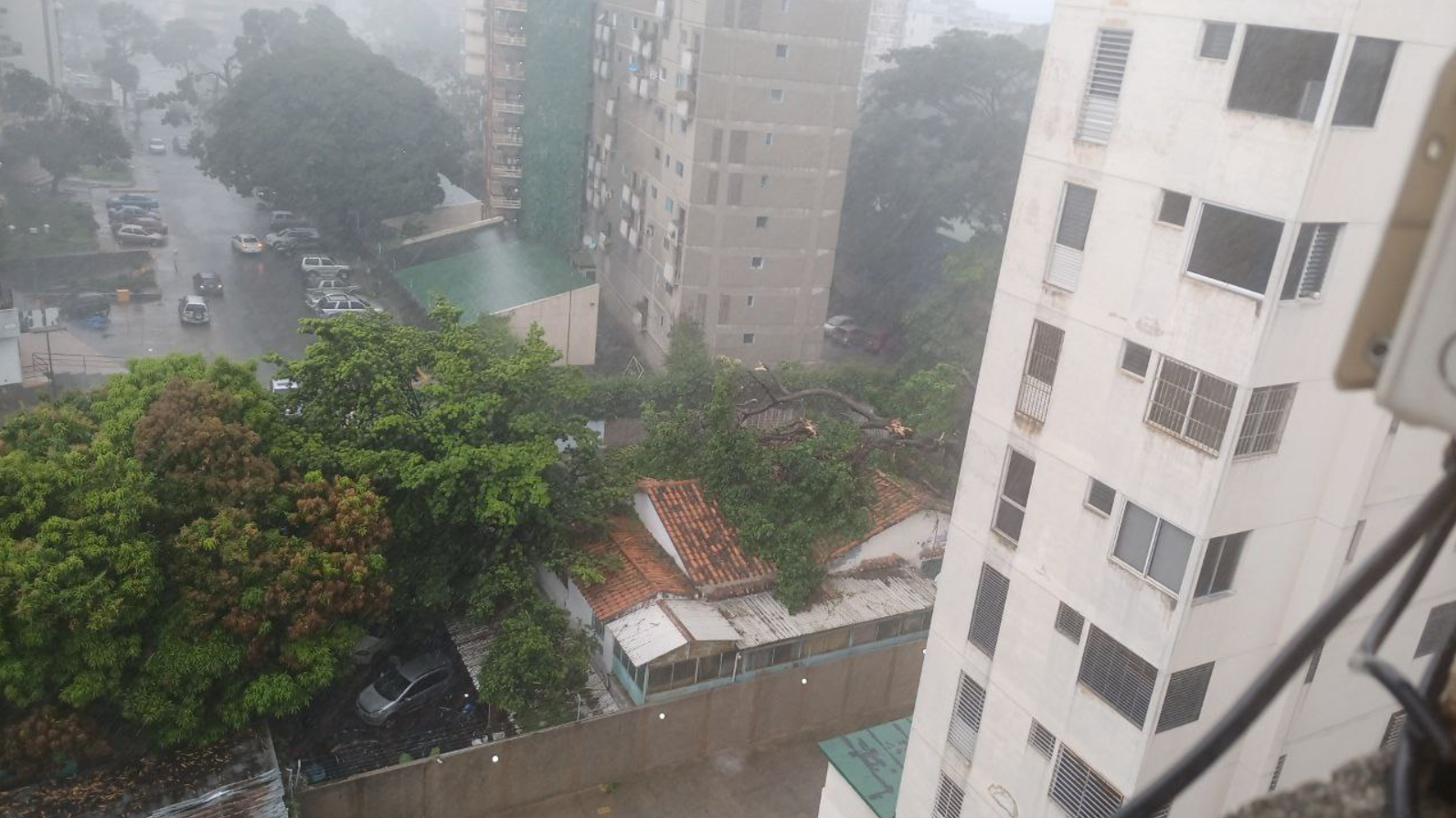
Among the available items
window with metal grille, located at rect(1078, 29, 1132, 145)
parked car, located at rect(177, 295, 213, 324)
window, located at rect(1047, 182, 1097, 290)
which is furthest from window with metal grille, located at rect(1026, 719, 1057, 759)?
parked car, located at rect(177, 295, 213, 324)

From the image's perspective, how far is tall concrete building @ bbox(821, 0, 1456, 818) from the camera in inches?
236

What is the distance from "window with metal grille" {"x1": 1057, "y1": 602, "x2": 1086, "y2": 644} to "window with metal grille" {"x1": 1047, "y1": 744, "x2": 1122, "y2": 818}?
815mm

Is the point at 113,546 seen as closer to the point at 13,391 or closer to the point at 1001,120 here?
the point at 13,391

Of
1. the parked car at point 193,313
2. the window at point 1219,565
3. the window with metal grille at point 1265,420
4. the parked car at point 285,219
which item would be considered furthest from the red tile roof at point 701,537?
the parked car at point 285,219

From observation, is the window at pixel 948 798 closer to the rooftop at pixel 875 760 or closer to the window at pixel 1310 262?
the rooftop at pixel 875 760

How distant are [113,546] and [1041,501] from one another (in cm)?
834

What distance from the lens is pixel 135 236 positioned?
100 ft

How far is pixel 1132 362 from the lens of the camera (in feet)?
22.8

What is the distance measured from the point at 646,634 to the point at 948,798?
15.1 ft

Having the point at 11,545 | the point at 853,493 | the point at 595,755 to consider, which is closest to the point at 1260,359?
the point at 853,493

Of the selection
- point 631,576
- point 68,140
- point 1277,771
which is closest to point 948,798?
point 1277,771

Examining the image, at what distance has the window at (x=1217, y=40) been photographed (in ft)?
20.2

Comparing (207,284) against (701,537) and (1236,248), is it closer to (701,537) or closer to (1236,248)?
(701,537)

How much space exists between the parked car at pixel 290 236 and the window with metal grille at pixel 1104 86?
95.8ft
